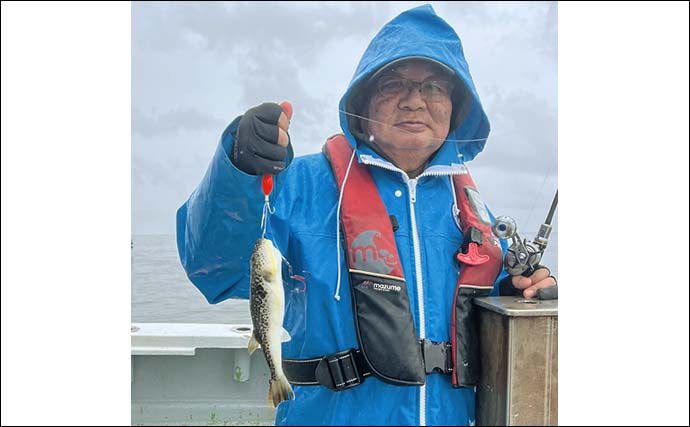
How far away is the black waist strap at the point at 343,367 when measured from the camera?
136cm

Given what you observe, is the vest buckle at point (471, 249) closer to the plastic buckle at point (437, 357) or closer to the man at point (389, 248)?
the man at point (389, 248)

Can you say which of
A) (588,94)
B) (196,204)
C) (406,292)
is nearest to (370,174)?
(406,292)

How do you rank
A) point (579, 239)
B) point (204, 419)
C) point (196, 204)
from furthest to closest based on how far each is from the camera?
point (204, 419) < point (579, 239) < point (196, 204)

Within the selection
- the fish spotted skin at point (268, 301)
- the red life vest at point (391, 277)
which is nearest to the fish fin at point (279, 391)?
the fish spotted skin at point (268, 301)

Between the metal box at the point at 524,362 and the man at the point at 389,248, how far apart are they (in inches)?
2.0

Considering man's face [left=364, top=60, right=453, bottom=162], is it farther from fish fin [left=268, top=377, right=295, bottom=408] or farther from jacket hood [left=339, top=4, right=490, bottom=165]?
fish fin [left=268, top=377, right=295, bottom=408]

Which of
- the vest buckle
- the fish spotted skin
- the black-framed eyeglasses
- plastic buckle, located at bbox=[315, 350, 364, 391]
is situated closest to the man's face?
the black-framed eyeglasses

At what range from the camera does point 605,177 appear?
4.45 feet

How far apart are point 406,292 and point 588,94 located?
1.91ft

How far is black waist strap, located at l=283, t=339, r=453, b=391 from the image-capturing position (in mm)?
1357

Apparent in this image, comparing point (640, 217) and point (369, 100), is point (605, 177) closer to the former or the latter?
point (640, 217)

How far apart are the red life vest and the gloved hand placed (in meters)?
0.20

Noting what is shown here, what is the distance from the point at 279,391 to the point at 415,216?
48 cm

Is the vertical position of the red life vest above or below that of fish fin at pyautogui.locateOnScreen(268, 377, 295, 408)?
above
